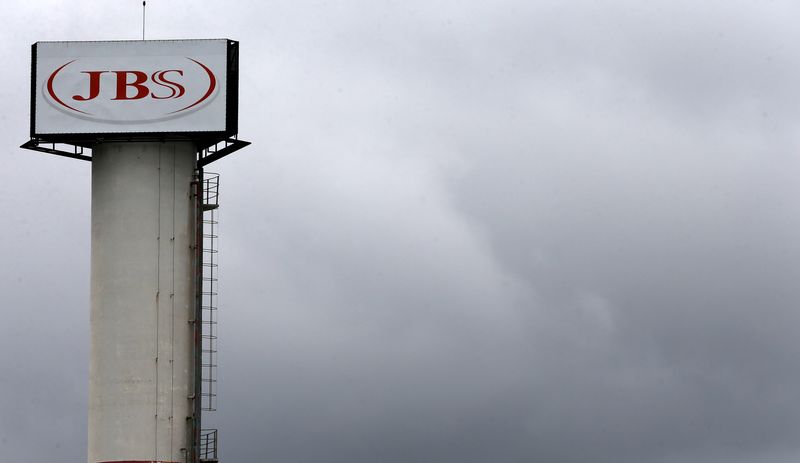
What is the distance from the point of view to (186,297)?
9775cm

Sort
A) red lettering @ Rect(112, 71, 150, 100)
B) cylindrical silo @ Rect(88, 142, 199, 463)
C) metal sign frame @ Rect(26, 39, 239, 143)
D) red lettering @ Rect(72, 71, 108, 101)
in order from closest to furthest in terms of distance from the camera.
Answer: cylindrical silo @ Rect(88, 142, 199, 463), metal sign frame @ Rect(26, 39, 239, 143), red lettering @ Rect(112, 71, 150, 100), red lettering @ Rect(72, 71, 108, 101)

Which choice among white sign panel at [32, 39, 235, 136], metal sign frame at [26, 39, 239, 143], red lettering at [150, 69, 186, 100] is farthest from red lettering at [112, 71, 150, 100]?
metal sign frame at [26, 39, 239, 143]

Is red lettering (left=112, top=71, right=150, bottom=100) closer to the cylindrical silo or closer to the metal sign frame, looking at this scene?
the metal sign frame

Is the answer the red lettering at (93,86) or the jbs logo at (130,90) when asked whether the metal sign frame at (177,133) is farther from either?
the red lettering at (93,86)

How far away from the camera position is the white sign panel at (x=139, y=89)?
98.1 meters

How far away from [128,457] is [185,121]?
1884cm

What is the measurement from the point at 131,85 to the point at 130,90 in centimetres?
29

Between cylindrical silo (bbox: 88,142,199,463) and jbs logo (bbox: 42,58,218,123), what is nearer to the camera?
cylindrical silo (bbox: 88,142,199,463)

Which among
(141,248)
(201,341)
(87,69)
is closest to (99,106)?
(87,69)

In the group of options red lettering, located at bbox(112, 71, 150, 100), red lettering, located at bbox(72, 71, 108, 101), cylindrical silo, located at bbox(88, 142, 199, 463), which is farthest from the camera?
red lettering, located at bbox(72, 71, 108, 101)

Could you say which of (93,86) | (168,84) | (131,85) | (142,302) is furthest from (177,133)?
(142,302)

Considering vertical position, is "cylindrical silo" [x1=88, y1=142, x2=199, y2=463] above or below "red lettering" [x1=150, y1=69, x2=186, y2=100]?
below

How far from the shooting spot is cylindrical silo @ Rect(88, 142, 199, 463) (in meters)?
96.1

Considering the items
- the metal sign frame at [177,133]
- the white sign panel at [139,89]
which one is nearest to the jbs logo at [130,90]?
the white sign panel at [139,89]
